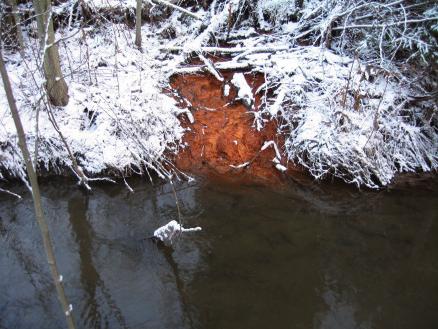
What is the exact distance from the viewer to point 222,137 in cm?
587

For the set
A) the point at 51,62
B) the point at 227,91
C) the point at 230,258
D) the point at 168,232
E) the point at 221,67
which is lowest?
the point at 230,258

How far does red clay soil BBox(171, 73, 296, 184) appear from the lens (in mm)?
5578

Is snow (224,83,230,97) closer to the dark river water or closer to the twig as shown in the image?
the twig

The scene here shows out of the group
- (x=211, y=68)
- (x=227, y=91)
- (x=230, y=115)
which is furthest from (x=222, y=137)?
(x=211, y=68)

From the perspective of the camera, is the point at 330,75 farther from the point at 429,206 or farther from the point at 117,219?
the point at 117,219

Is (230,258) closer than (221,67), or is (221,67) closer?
(230,258)

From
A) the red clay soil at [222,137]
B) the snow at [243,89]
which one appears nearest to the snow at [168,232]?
the red clay soil at [222,137]

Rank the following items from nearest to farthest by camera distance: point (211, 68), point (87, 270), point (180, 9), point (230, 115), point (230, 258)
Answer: point (87, 270) < point (230, 258) < point (230, 115) < point (211, 68) < point (180, 9)

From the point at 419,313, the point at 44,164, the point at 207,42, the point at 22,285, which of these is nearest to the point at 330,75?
the point at 207,42

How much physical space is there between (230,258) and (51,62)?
11.2ft

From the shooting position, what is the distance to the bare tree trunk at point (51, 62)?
15.2ft

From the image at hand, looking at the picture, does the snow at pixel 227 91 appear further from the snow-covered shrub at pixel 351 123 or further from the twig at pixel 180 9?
the twig at pixel 180 9

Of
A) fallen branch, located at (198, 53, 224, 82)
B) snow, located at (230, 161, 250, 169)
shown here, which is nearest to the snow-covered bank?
fallen branch, located at (198, 53, 224, 82)

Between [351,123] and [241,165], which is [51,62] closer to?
[241,165]
